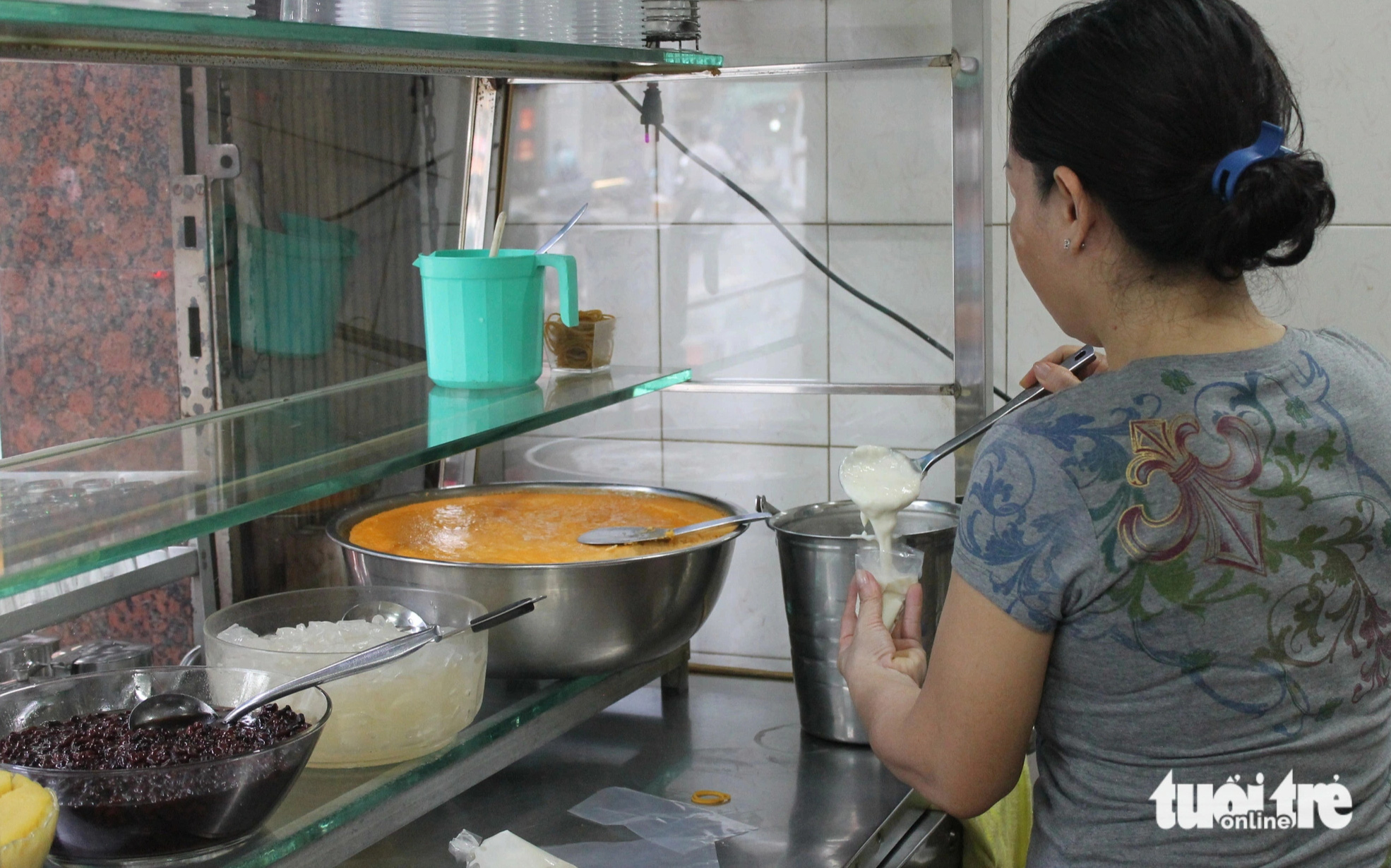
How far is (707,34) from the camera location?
69.4 inches

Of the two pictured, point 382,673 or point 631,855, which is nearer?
point 382,673

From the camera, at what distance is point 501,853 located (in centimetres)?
113

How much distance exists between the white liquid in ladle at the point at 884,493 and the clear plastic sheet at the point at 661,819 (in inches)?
11.5

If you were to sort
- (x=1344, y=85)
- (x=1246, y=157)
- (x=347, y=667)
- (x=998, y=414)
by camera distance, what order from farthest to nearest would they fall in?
(x=1344, y=85)
(x=998, y=414)
(x=347, y=667)
(x=1246, y=157)

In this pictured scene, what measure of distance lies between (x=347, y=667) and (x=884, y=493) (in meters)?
0.55

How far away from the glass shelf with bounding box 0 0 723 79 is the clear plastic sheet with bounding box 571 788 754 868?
735 mm

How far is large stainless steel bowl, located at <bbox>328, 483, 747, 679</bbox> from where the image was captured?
121 centimetres

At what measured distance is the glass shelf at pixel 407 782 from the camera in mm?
959

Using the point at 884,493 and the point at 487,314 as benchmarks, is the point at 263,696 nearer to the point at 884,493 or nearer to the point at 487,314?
the point at 487,314

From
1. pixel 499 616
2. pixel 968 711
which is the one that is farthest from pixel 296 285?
pixel 968 711

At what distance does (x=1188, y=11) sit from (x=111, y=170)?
1170 millimetres

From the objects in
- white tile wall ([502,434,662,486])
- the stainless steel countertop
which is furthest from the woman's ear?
white tile wall ([502,434,662,486])

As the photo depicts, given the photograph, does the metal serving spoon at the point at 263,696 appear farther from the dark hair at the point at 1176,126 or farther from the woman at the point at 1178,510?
the dark hair at the point at 1176,126

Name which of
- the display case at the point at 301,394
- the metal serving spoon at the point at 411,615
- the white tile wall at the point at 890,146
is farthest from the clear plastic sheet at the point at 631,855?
the white tile wall at the point at 890,146
